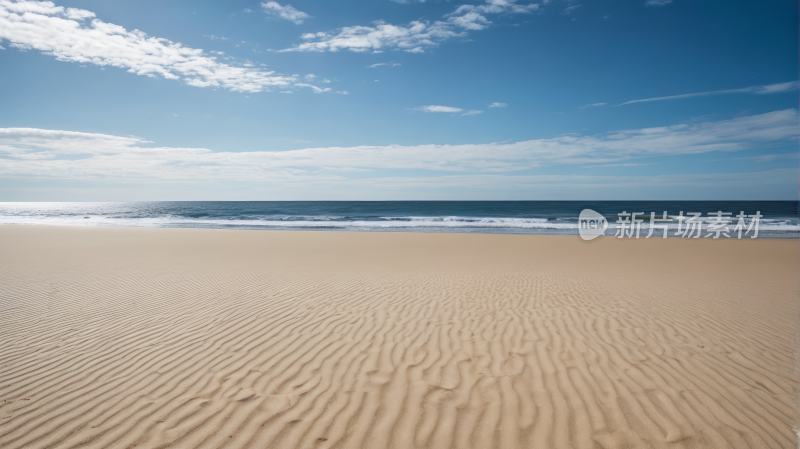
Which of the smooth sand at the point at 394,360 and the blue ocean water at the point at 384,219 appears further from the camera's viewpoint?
the blue ocean water at the point at 384,219

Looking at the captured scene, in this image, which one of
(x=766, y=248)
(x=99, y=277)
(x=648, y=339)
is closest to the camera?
(x=648, y=339)

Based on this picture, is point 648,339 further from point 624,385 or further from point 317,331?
point 317,331

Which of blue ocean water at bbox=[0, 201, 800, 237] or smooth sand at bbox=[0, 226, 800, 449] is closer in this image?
smooth sand at bbox=[0, 226, 800, 449]

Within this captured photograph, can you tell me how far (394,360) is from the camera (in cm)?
510

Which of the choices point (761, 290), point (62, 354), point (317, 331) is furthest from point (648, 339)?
point (62, 354)

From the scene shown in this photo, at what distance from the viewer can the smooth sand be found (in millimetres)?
3570

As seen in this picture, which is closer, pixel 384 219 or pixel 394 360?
pixel 394 360

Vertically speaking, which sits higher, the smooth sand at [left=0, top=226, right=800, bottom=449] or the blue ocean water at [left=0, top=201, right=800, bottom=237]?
the blue ocean water at [left=0, top=201, right=800, bottom=237]

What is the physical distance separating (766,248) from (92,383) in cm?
2531

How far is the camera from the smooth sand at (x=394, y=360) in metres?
3.57

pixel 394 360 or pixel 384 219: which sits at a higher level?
pixel 384 219

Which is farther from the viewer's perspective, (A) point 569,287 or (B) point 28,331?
(A) point 569,287

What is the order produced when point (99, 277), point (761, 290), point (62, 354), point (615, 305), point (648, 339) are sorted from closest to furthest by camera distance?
point (62, 354), point (648, 339), point (615, 305), point (761, 290), point (99, 277)

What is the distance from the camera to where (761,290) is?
9.52 m
